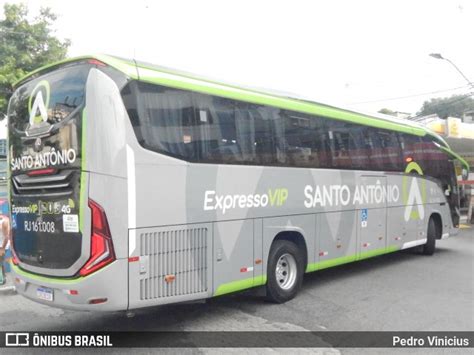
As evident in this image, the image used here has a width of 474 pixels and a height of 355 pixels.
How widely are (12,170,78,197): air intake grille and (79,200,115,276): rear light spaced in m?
0.41

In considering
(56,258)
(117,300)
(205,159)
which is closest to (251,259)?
(205,159)

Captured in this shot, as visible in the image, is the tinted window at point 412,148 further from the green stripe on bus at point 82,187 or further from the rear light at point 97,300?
the rear light at point 97,300

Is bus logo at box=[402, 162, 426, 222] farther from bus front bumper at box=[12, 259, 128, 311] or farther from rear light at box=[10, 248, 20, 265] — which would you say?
rear light at box=[10, 248, 20, 265]

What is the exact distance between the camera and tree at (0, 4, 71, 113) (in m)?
16.8

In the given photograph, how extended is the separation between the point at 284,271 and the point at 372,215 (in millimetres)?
3216

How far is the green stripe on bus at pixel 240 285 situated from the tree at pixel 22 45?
530 inches

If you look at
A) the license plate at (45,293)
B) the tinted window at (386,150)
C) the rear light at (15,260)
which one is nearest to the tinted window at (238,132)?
the tinted window at (386,150)

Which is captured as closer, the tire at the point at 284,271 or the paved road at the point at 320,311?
the paved road at the point at 320,311

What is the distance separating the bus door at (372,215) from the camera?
9562mm

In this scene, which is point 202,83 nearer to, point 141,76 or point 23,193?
point 141,76

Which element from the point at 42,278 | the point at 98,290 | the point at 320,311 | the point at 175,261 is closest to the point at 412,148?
the point at 320,311

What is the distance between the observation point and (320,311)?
6.97m

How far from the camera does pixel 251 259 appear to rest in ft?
22.2

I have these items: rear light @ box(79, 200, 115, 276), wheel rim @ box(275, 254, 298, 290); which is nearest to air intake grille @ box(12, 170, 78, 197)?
rear light @ box(79, 200, 115, 276)
